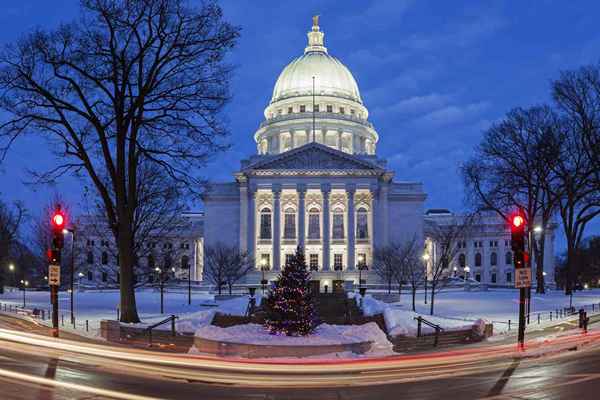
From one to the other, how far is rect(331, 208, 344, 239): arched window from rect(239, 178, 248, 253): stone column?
11017 millimetres

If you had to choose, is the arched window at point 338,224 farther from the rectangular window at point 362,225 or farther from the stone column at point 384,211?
the stone column at point 384,211

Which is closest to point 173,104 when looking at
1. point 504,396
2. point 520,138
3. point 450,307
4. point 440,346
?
point 440,346

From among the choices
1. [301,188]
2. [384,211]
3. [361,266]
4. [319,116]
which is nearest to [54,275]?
[361,266]

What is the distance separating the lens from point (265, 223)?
286 ft

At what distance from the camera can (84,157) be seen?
2730cm

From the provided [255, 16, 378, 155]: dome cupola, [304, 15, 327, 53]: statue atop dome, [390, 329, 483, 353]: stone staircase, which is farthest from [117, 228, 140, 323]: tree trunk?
[304, 15, 327, 53]: statue atop dome

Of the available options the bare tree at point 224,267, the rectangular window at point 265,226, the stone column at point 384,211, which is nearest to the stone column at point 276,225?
the rectangular window at point 265,226

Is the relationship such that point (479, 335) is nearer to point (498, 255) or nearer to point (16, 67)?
point (16, 67)

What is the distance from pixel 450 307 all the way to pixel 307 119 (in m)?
64.2

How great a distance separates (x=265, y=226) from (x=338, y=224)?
30.5 ft

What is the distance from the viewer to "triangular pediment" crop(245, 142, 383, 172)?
276ft

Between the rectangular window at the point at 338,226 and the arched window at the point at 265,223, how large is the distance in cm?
828

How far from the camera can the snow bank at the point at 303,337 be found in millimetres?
20312

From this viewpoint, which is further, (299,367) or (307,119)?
(307,119)
